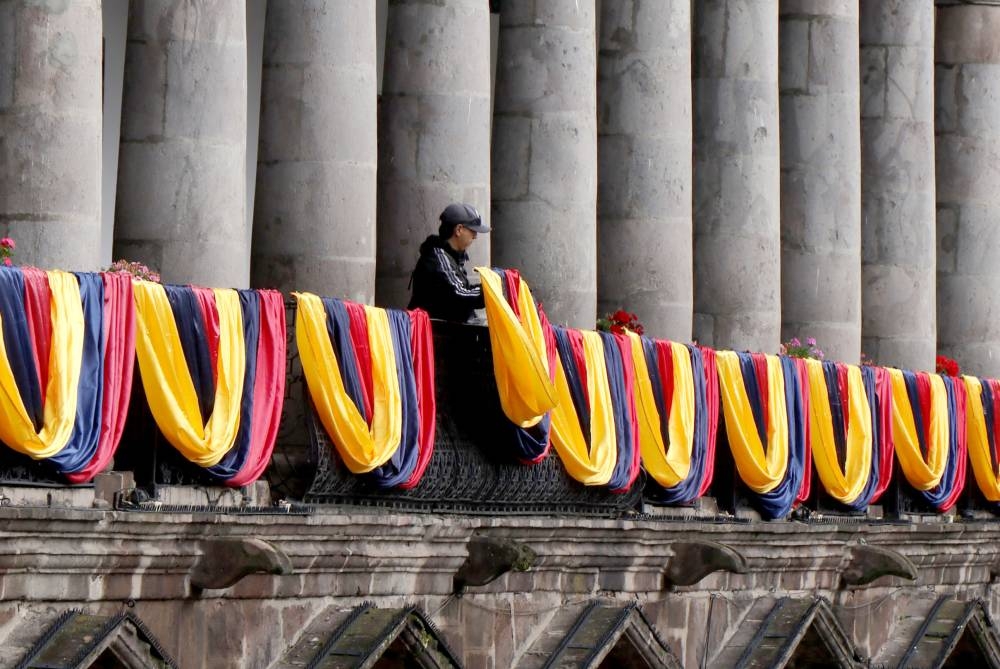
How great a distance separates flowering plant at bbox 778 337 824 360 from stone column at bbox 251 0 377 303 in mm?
10293

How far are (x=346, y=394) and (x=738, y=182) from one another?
1799 centimetres

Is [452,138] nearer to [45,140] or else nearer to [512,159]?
[512,159]

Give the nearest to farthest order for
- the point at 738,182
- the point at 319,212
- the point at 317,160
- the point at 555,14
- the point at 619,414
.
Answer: the point at 619,414 < the point at 319,212 < the point at 317,160 < the point at 555,14 < the point at 738,182

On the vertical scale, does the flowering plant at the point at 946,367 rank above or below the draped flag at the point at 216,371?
above

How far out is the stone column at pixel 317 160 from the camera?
139 ft

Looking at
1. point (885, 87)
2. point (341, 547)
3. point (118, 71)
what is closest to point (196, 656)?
point (341, 547)

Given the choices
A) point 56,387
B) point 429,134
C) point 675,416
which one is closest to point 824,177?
point 429,134

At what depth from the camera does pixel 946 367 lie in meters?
57.2

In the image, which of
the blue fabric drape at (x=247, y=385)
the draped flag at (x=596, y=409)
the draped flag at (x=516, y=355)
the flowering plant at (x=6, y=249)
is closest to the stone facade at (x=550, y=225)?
the blue fabric drape at (x=247, y=385)

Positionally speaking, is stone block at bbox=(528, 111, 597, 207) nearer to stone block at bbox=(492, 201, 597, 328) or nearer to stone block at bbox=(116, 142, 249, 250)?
stone block at bbox=(492, 201, 597, 328)

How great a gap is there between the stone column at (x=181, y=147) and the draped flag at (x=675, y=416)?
5.98 metres

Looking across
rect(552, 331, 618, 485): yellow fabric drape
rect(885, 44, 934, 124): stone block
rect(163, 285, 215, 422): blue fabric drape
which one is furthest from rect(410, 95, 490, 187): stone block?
rect(885, 44, 934, 124): stone block

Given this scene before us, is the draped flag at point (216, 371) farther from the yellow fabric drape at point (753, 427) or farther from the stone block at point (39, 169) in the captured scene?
the yellow fabric drape at point (753, 427)

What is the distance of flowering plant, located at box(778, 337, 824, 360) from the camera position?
5184 centimetres
